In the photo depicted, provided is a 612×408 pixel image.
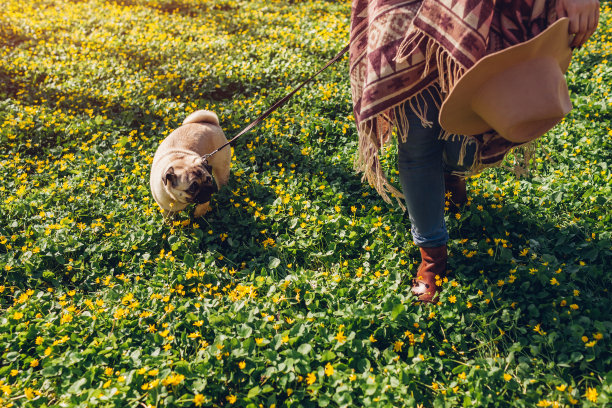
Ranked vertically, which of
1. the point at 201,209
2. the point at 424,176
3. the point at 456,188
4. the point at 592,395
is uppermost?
the point at 424,176

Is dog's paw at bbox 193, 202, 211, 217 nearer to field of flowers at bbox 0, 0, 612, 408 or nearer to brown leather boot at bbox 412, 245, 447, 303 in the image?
field of flowers at bbox 0, 0, 612, 408

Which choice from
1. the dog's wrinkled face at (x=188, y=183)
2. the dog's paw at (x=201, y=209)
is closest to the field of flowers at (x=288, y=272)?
the dog's paw at (x=201, y=209)

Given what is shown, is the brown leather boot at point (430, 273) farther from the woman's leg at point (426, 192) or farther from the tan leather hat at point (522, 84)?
the tan leather hat at point (522, 84)

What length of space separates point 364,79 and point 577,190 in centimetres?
198

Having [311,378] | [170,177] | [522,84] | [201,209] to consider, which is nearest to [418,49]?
[522,84]

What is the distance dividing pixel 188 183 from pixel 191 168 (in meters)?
0.14

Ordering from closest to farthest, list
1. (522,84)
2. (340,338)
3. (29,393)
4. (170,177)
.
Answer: (522,84), (29,393), (340,338), (170,177)

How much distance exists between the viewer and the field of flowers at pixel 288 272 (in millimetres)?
2086

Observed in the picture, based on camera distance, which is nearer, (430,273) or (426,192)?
(426,192)

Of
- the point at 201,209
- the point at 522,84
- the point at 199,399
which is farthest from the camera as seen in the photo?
the point at 201,209

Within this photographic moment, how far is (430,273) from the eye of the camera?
2557 millimetres

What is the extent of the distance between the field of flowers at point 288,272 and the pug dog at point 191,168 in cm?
17

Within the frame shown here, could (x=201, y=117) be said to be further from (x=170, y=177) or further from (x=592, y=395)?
(x=592, y=395)

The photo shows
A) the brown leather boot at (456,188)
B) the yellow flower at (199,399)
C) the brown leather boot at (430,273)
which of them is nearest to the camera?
the yellow flower at (199,399)
